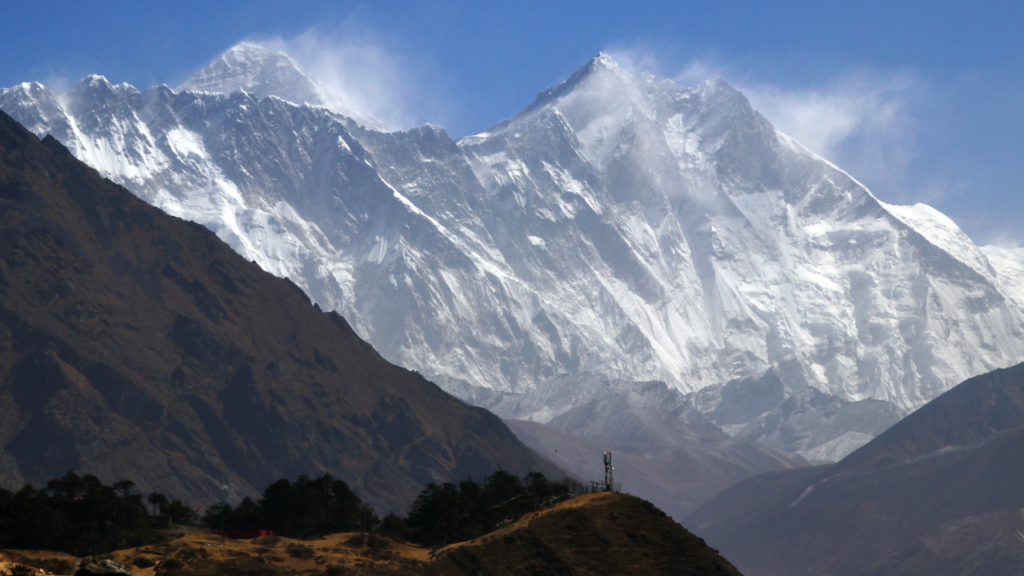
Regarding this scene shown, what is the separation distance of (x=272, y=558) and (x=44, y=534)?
1044 inches

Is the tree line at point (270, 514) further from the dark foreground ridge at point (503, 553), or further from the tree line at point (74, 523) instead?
the dark foreground ridge at point (503, 553)

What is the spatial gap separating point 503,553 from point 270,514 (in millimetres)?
47223

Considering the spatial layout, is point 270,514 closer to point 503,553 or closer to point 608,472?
point 608,472

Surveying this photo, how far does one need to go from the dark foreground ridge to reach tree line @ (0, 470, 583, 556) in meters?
12.4

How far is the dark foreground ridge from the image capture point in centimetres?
6531

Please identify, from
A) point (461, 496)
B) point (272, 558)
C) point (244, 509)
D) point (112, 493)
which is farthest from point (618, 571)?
point (244, 509)

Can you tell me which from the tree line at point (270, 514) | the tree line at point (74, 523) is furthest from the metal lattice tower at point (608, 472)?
the tree line at point (74, 523)

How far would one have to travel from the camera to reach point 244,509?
117875mm

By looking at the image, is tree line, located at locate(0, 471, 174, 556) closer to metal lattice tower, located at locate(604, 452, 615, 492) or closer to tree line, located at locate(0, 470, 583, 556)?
tree line, located at locate(0, 470, 583, 556)

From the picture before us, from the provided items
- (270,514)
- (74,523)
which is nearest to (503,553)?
(74,523)

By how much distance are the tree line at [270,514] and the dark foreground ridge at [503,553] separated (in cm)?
1241

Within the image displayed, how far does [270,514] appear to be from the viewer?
110 metres

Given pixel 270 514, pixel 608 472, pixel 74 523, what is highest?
pixel 270 514

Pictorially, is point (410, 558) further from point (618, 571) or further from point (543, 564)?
point (618, 571)
